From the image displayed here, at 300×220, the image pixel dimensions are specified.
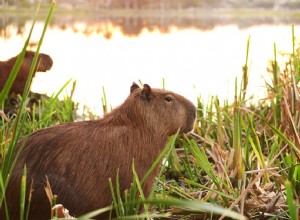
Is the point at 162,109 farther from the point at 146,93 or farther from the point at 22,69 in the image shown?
the point at 22,69

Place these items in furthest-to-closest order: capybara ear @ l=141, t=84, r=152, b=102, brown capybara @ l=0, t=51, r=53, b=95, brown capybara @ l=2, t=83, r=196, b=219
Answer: brown capybara @ l=0, t=51, r=53, b=95 → capybara ear @ l=141, t=84, r=152, b=102 → brown capybara @ l=2, t=83, r=196, b=219

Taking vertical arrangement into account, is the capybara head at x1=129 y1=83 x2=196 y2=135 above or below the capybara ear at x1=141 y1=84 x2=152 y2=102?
below

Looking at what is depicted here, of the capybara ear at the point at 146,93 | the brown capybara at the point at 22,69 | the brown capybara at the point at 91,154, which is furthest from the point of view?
the brown capybara at the point at 22,69

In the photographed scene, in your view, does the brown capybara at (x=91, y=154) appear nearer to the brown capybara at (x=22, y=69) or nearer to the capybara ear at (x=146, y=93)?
the capybara ear at (x=146, y=93)

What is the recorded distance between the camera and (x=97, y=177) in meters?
1.80

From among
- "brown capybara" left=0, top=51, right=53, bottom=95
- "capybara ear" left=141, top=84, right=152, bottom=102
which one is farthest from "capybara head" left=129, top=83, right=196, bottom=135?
"brown capybara" left=0, top=51, right=53, bottom=95

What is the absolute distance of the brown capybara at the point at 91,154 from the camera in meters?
1.75

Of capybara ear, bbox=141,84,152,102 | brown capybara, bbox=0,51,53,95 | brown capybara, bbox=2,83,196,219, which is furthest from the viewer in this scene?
brown capybara, bbox=0,51,53,95

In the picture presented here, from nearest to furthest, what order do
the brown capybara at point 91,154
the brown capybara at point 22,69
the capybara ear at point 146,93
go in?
the brown capybara at point 91,154
the capybara ear at point 146,93
the brown capybara at point 22,69

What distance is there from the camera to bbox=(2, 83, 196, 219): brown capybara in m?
1.75

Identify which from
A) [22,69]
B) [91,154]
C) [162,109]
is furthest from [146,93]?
[22,69]

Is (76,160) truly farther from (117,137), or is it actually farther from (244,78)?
(244,78)

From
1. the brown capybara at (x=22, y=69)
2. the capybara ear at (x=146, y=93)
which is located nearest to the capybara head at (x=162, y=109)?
the capybara ear at (x=146, y=93)

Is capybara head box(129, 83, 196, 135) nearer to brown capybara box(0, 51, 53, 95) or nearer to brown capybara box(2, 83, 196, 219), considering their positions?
brown capybara box(2, 83, 196, 219)
